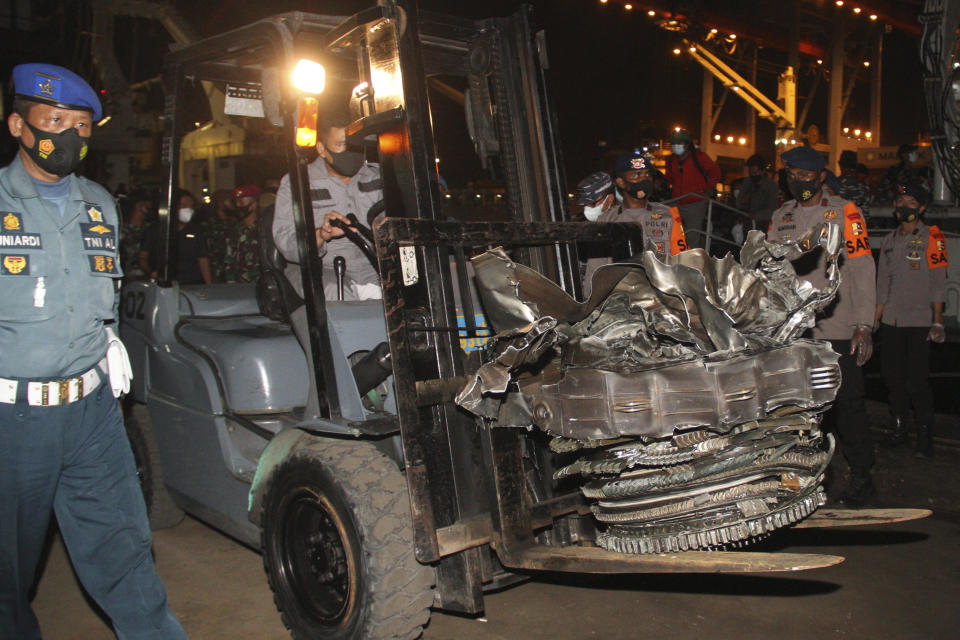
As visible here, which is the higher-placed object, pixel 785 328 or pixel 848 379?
pixel 785 328

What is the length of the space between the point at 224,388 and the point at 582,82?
2253cm

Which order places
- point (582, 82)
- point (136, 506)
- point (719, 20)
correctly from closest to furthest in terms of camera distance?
point (136, 506) < point (719, 20) < point (582, 82)

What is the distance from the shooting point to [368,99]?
3.47 meters

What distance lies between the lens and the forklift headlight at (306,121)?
11.5 ft

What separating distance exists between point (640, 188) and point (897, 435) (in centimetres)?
320

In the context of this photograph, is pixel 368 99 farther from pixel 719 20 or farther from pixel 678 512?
pixel 719 20

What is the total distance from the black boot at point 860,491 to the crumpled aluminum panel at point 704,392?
3.31m

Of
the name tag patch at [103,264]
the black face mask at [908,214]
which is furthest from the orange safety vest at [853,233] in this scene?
the name tag patch at [103,264]

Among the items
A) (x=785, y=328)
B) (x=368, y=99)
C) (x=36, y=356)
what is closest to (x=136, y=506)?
(x=36, y=356)

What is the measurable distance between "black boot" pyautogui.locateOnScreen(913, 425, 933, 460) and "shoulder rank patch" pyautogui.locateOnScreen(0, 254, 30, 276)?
21.2 feet

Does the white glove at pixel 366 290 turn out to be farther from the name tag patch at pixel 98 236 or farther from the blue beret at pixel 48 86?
the blue beret at pixel 48 86

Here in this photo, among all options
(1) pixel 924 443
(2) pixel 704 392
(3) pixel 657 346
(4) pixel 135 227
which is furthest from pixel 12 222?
(4) pixel 135 227

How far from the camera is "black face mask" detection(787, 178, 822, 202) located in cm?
559

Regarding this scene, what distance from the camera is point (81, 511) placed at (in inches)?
128
